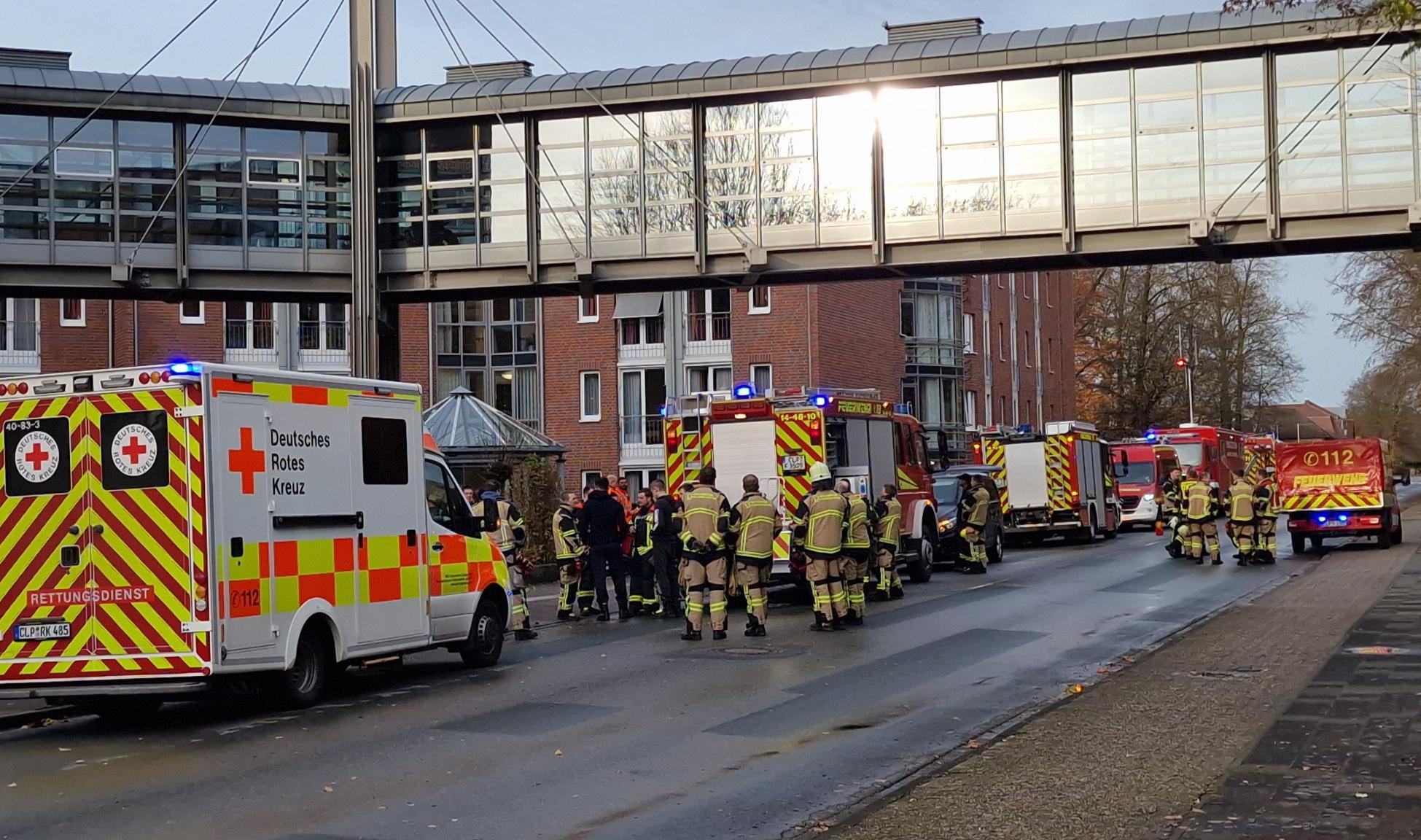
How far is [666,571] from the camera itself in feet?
65.6

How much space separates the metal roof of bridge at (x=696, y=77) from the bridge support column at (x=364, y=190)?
0.65 meters

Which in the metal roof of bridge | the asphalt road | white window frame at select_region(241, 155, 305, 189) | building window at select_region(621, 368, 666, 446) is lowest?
the asphalt road

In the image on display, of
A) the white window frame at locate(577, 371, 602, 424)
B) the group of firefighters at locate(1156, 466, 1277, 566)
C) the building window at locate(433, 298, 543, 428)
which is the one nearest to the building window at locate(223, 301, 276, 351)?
the building window at locate(433, 298, 543, 428)

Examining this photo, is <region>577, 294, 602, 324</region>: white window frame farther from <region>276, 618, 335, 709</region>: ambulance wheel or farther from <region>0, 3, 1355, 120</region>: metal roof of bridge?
<region>276, 618, 335, 709</region>: ambulance wheel

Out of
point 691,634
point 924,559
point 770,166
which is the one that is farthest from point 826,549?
point 770,166

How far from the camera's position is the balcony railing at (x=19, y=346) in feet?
159

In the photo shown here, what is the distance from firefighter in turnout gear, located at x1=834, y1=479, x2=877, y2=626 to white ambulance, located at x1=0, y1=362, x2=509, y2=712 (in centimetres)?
659

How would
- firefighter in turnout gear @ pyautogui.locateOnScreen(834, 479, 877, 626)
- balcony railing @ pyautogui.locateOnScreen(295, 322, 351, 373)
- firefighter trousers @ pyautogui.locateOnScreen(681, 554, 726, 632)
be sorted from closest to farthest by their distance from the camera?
firefighter trousers @ pyautogui.locateOnScreen(681, 554, 726, 632) < firefighter in turnout gear @ pyautogui.locateOnScreen(834, 479, 877, 626) < balcony railing @ pyautogui.locateOnScreen(295, 322, 351, 373)

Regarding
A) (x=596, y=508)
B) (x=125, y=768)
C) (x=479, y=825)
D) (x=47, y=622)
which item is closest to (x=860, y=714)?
(x=479, y=825)

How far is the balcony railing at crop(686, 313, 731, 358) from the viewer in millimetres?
51594

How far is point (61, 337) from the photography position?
1917 inches

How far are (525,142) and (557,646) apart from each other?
1189 cm

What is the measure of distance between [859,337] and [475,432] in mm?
23988

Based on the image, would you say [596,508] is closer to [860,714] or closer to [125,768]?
[860,714]
